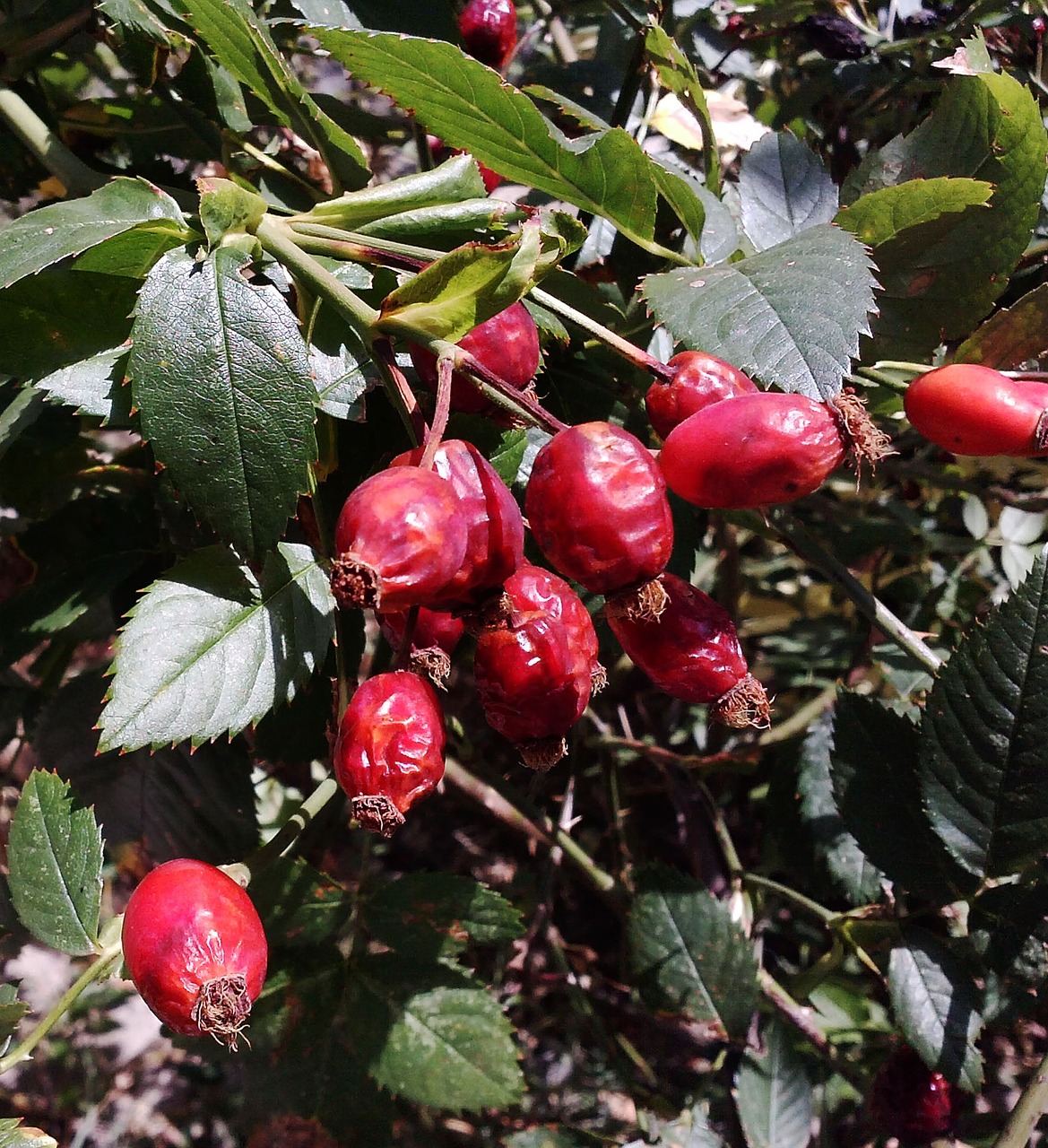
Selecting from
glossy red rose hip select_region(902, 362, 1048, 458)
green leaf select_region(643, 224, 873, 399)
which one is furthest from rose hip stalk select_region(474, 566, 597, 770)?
glossy red rose hip select_region(902, 362, 1048, 458)

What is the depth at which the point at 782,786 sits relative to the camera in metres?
1.83

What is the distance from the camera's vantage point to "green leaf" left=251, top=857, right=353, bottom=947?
54.4 inches

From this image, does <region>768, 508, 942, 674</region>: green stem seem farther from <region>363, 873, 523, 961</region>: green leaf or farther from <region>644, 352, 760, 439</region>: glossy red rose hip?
<region>363, 873, 523, 961</region>: green leaf

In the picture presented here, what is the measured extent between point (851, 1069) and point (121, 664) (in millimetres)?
1458

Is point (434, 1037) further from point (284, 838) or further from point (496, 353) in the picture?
point (496, 353)

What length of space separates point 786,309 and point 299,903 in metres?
1.09

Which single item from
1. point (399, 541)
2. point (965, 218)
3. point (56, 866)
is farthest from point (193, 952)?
point (965, 218)

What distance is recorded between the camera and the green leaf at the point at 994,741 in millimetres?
1227

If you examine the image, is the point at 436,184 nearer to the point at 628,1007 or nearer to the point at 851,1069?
the point at 851,1069

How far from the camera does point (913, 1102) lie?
1.43 meters

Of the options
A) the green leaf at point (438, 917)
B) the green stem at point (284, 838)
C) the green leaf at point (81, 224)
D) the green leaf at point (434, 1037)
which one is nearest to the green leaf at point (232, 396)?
the green leaf at point (81, 224)

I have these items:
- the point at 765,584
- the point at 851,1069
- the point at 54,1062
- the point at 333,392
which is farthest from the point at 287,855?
the point at 54,1062

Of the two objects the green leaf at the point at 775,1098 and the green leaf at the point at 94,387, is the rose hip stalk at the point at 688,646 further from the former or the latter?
the green leaf at the point at 775,1098

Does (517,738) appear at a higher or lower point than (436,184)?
lower
